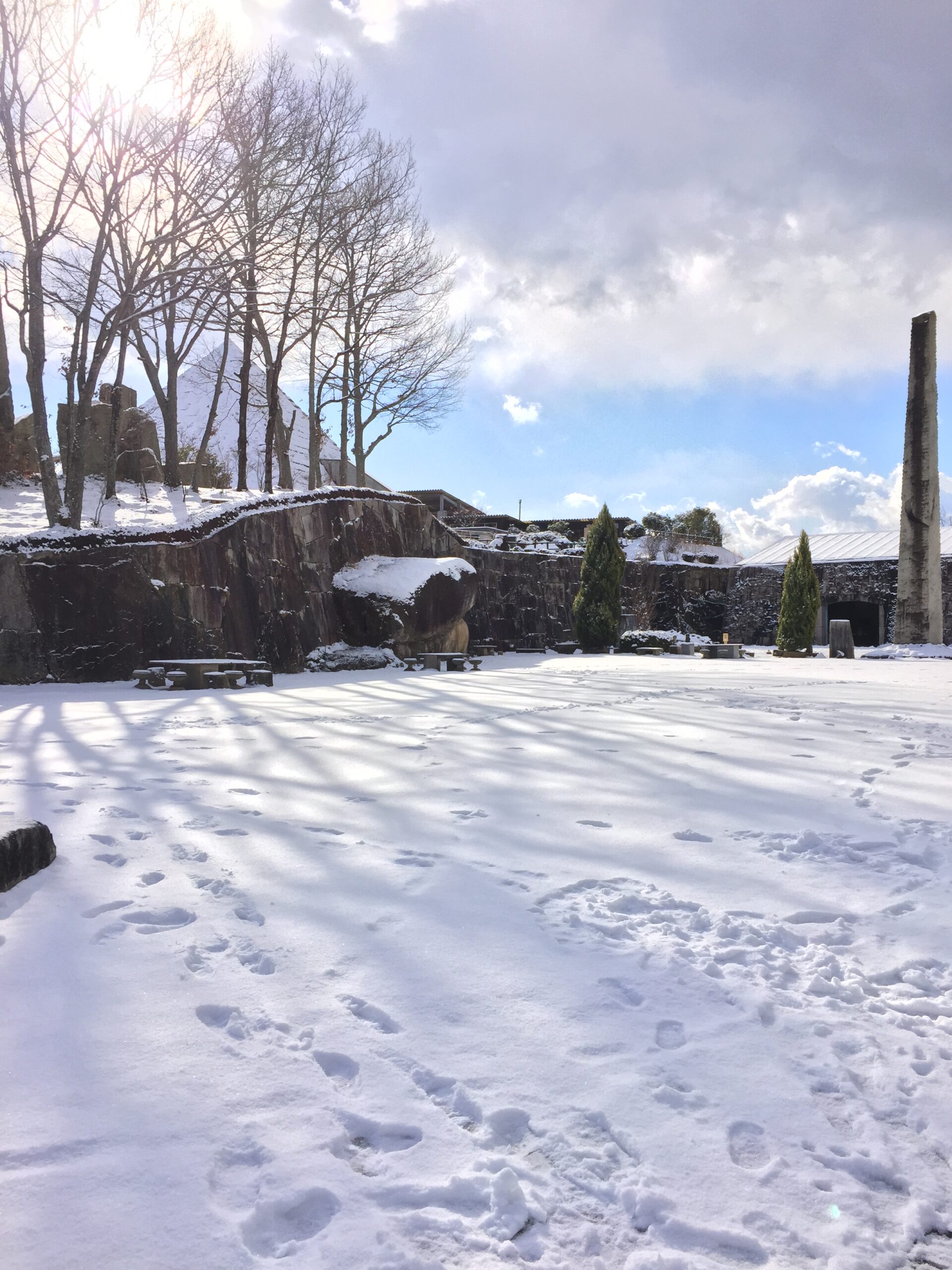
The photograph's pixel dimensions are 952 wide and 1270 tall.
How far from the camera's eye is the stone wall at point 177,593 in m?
7.91

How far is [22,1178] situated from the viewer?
3.92 feet

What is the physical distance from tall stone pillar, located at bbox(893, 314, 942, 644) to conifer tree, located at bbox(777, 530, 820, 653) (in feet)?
5.82

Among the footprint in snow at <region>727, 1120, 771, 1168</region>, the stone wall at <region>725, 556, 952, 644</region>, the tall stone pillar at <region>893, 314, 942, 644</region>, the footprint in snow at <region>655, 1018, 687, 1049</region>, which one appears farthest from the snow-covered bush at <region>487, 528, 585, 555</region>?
the footprint in snow at <region>727, 1120, 771, 1168</region>

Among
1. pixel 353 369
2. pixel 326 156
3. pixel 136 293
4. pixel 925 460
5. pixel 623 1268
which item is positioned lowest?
pixel 623 1268

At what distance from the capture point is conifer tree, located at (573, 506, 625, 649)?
51.9 ft

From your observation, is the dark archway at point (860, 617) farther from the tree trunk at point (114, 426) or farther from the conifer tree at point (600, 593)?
the tree trunk at point (114, 426)

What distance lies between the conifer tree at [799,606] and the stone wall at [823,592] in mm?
3232

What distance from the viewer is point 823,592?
2009cm

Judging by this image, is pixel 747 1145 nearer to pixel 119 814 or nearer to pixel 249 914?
pixel 249 914

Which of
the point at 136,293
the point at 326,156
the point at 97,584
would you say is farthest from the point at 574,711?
the point at 326,156

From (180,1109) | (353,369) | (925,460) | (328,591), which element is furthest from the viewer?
(353,369)

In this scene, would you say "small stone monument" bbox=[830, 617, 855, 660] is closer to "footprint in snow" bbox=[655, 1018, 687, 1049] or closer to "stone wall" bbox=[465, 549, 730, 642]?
"stone wall" bbox=[465, 549, 730, 642]

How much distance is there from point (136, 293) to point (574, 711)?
26.3 ft

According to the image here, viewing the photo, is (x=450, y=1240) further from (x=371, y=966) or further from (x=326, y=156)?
(x=326, y=156)
